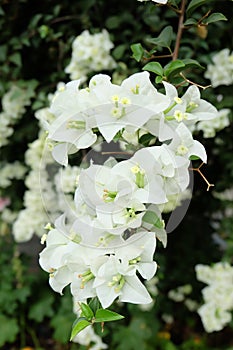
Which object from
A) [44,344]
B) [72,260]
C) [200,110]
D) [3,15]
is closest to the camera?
[72,260]

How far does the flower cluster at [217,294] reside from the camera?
1.80 m

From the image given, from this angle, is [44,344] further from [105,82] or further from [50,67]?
[105,82]

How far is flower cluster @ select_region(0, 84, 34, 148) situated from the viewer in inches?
71.7

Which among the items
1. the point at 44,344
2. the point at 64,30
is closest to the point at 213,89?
the point at 64,30

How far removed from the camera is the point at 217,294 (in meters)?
1.83

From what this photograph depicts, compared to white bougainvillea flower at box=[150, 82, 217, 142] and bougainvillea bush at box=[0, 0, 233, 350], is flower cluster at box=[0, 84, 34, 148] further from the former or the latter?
white bougainvillea flower at box=[150, 82, 217, 142]

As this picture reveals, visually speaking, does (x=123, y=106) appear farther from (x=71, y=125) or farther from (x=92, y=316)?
(x=92, y=316)

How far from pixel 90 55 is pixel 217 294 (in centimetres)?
87

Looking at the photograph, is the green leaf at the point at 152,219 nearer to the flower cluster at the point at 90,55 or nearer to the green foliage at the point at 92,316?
the green foliage at the point at 92,316

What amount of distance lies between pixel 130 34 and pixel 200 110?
83 centimetres

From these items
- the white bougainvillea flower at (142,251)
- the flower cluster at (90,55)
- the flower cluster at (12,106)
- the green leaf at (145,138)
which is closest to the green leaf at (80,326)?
the white bougainvillea flower at (142,251)

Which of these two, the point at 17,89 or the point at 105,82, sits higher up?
the point at 105,82

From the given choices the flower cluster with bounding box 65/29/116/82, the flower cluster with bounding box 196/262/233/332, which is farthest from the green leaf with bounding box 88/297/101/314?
the flower cluster with bounding box 196/262/233/332

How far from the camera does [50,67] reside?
1.95 m
